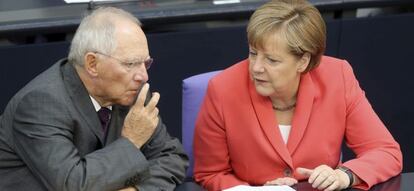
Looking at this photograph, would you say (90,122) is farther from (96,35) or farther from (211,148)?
(211,148)

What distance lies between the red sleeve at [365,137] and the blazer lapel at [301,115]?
124mm

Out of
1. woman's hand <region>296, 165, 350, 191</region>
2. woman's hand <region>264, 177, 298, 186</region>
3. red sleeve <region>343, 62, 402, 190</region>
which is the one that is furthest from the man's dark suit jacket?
red sleeve <region>343, 62, 402, 190</region>

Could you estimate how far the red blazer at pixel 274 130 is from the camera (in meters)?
2.31

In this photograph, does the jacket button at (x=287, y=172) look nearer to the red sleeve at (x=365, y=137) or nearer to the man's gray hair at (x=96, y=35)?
the red sleeve at (x=365, y=137)

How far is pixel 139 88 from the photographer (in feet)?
7.14

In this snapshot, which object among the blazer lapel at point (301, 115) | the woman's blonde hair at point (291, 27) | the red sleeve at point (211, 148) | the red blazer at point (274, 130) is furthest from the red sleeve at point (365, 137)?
the red sleeve at point (211, 148)

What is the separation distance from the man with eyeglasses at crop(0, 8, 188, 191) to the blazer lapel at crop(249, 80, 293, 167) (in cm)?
32

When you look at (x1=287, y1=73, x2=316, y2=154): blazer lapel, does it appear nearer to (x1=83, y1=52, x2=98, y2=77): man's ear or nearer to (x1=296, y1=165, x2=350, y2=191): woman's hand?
(x1=296, y1=165, x2=350, y2=191): woman's hand

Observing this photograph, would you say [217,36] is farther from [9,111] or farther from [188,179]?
[9,111]

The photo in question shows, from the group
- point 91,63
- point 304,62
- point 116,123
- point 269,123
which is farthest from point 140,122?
point 304,62

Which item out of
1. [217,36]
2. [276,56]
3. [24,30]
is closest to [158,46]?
[217,36]

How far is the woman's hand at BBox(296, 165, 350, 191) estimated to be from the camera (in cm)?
210

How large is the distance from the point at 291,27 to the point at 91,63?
0.60 meters

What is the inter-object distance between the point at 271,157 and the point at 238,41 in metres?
1.03
